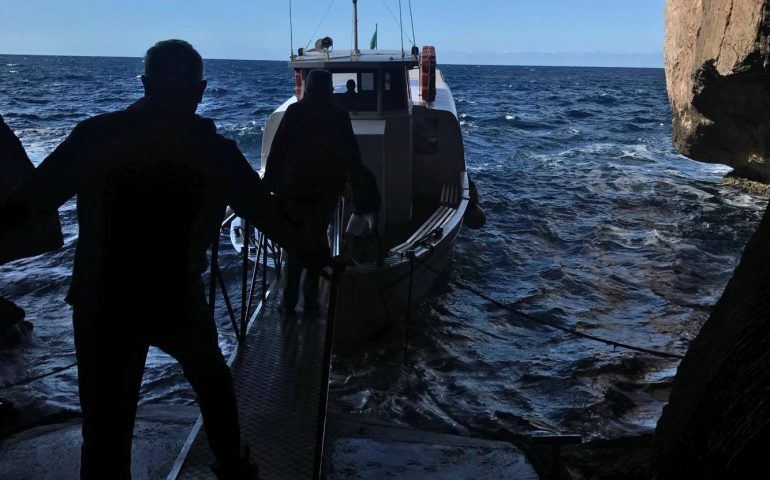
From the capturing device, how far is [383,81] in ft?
31.2

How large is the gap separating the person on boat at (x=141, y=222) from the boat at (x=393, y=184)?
3221 millimetres

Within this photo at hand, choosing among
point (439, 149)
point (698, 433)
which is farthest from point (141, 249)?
point (439, 149)

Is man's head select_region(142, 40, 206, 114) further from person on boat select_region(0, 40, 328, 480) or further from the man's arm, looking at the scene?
the man's arm

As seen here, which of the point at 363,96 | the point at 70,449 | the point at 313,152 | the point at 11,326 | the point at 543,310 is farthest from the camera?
the point at 543,310

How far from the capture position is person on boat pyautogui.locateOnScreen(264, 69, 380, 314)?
4.96 meters

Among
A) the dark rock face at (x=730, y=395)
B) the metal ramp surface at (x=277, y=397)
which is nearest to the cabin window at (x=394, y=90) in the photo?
the metal ramp surface at (x=277, y=397)

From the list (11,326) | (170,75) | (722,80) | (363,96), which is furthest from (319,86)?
(722,80)

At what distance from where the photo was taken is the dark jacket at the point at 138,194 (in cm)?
231

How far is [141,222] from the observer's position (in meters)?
2.33

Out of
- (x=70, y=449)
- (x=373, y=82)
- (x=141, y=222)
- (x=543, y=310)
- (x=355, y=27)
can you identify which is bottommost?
(x=543, y=310)

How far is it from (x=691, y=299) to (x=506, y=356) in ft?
12.5

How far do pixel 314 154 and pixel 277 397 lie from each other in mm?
1941

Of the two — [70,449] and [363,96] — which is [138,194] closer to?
[70,449]

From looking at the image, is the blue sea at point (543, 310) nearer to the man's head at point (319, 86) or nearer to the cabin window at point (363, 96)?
the man's head at point (319, 86)
